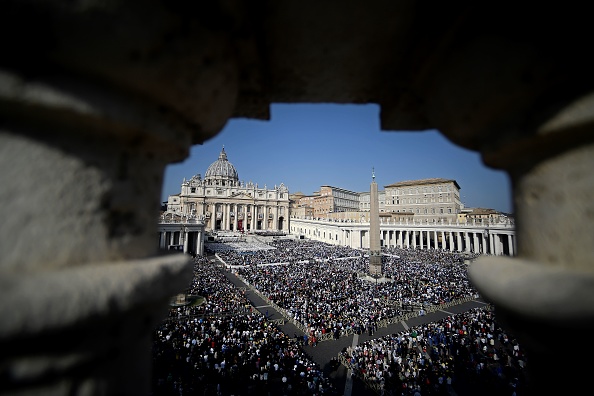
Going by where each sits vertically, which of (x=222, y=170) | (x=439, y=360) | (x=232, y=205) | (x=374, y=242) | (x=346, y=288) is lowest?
(x=439, y=360)

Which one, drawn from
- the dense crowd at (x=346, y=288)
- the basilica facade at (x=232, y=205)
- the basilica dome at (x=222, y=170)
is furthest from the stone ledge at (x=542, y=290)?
the basilica dome at (x=222, y=170)

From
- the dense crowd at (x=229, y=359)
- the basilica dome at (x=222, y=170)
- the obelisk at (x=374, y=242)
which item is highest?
the basilica dome at (x=222, y=170)

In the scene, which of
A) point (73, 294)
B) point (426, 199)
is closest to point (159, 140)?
point (73, 294)

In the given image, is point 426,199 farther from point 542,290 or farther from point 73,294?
point 73,294

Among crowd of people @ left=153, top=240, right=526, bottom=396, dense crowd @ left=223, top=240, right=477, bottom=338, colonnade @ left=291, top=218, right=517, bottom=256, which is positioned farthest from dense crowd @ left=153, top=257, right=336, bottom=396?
colonnade @ left=291, top=218, right=517, bottom=256

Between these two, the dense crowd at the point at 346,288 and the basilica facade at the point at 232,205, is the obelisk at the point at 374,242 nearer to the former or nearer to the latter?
the dense crowd at the point at 346,288

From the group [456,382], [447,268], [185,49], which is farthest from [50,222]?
[447,268]

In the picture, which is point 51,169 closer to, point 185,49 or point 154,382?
point 185,49

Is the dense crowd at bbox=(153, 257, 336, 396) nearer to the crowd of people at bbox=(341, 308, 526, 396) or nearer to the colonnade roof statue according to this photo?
the crowd of people at bbox=(341, 308, 526, 396)
